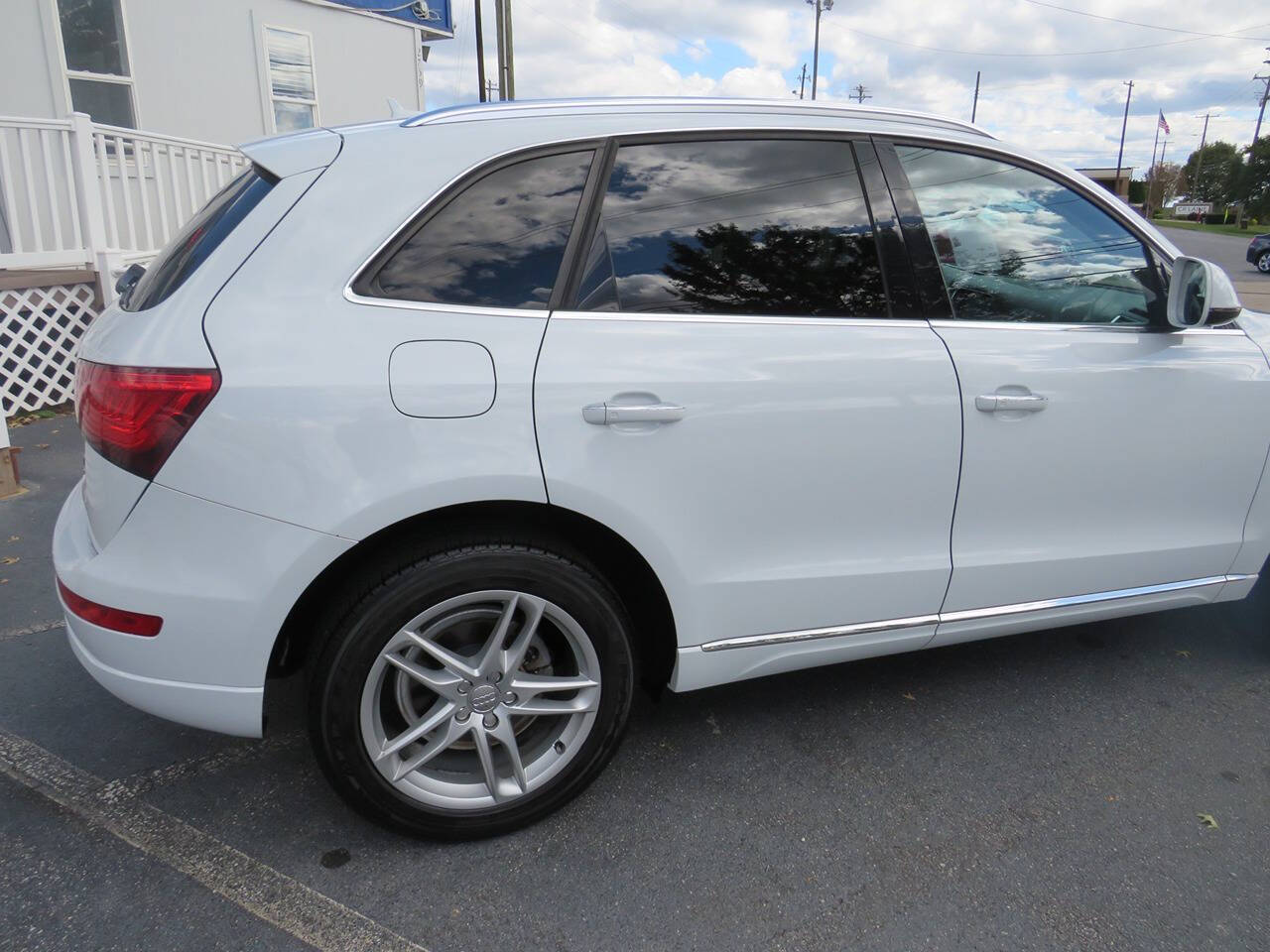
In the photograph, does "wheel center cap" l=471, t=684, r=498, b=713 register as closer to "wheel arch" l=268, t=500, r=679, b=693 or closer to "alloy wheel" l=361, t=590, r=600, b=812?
"alloy wheel" l=361, t=590, r=600, b=812

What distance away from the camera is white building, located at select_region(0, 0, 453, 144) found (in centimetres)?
805

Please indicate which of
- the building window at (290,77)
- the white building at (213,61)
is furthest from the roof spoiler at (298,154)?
the building window at (290,77)

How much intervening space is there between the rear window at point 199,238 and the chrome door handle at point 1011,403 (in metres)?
1.92

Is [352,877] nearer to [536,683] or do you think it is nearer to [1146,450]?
[536,683]

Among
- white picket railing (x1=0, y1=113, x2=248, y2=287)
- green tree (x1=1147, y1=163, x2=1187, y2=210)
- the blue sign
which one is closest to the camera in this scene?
white picket railing (x1=0, y1=113, x2=248, y2=287)

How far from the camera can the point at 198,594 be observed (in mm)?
1990

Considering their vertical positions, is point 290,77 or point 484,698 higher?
point 290,77

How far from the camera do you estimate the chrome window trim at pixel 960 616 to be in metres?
2.47

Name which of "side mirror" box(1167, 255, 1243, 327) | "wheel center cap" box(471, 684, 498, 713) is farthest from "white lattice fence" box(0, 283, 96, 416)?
"side mirror" box(1167, 255, 1243, 327)

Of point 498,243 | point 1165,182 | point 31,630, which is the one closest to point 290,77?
point 31,630

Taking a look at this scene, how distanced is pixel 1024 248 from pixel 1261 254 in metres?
26.7

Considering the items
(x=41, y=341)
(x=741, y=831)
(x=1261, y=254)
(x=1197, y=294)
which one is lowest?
(x=741, y=831)

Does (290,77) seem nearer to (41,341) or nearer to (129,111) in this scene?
(129,111)

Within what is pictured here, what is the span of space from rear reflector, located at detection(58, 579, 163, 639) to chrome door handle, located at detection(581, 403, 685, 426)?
1074mm
